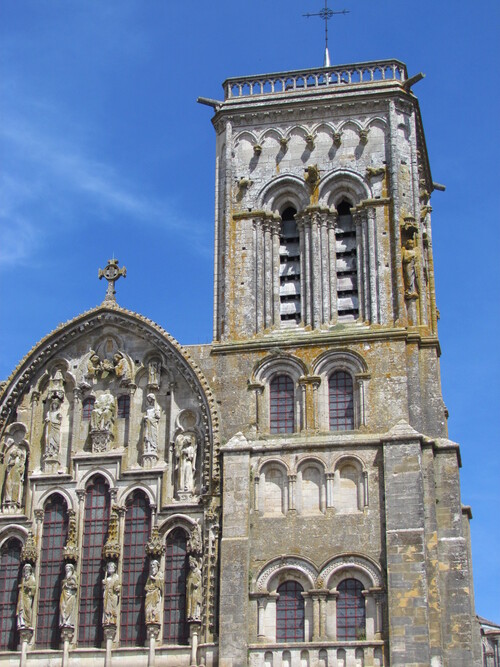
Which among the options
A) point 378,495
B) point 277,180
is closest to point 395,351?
point 378,495

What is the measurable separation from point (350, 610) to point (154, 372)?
8.26 m

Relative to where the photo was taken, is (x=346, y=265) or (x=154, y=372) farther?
(x=346, y=265)

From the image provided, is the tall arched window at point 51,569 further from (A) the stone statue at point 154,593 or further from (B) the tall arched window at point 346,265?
(B) the tall arched window at point 346,265

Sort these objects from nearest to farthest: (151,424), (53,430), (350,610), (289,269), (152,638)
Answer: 1. (350,610)
2. (152,638)
3. (151,424)
4. (53,430)
5. (289,269)

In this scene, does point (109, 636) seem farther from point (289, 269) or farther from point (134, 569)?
point (289, 269)

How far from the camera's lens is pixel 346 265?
36.6 meters

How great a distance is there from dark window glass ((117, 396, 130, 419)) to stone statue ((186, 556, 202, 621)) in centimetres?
459

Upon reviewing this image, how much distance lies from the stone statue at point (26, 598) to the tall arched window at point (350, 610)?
7.64 m

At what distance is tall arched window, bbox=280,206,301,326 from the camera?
119 feet

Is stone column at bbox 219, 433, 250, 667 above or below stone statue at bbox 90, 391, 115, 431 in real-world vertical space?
below

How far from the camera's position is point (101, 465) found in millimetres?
34719

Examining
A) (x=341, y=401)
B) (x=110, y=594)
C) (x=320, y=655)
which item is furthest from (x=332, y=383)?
(x=110, y=594)

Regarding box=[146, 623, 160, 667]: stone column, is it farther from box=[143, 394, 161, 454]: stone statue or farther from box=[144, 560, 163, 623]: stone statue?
box=[143, 394, 161, 454]: stone statue

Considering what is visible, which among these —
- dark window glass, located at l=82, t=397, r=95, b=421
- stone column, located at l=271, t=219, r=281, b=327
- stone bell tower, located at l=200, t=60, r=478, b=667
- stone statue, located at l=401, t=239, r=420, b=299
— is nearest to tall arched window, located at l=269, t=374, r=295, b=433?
stone bell tower, located at l=200, t=60, r=478, b=667
